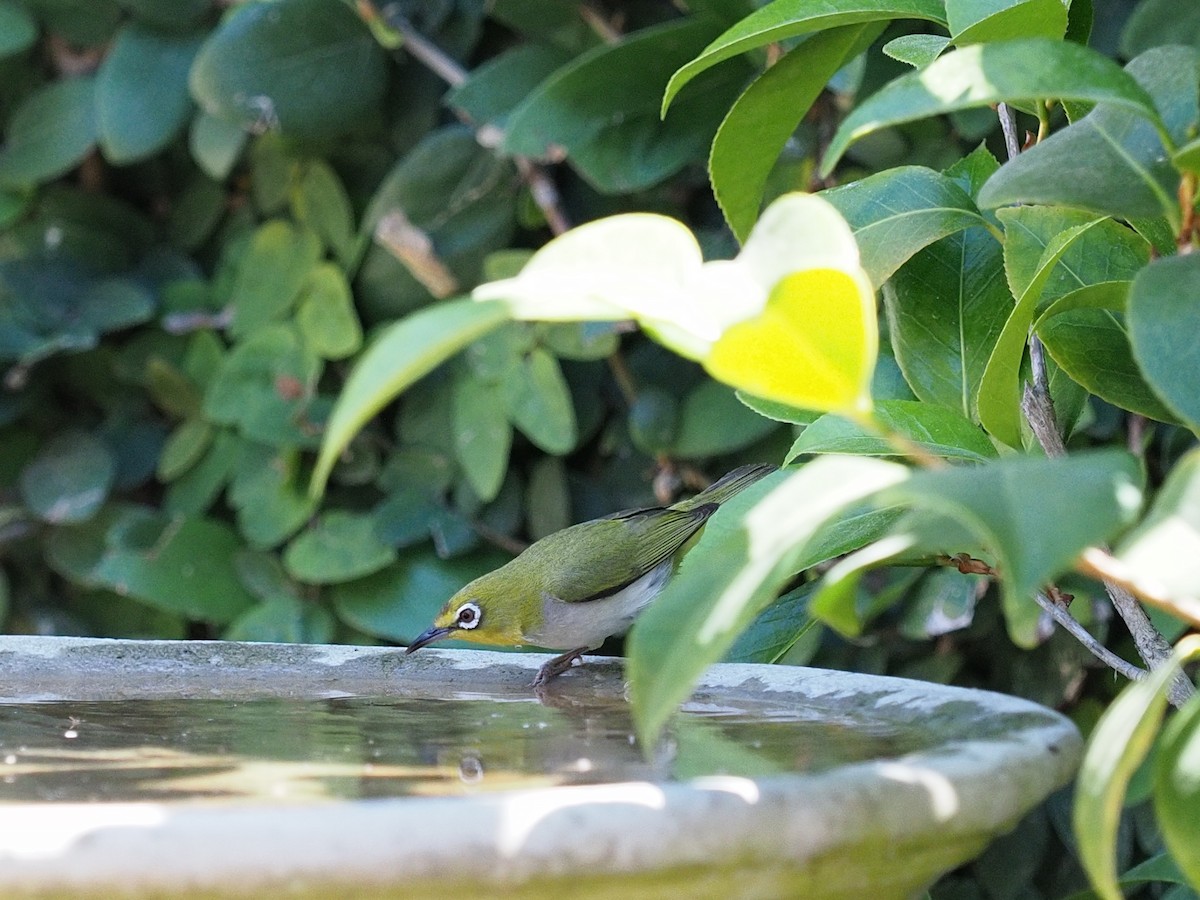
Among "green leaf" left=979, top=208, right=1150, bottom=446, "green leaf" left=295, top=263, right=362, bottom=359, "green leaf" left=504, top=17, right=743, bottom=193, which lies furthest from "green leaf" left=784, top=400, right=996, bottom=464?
"green leaf" left=295, top=263, right=362, bottom=359

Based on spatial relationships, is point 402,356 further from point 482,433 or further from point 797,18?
point 482,433

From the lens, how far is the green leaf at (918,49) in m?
1.05

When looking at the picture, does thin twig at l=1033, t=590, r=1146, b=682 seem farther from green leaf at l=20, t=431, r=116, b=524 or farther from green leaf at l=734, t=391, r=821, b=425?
green leaf at l=20, t=431, r=116, b=524

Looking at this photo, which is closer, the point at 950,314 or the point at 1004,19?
the point at 1004,19

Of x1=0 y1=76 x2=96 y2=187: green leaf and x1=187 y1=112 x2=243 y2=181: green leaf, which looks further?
x1=0 y1=76 x2=96 y2=187: green leaf

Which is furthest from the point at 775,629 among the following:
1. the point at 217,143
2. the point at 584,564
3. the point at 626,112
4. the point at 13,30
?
the point at 13,30

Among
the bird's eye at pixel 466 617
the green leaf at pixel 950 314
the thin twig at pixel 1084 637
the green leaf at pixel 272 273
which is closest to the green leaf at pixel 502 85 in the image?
the green leaf at pixel 272 273

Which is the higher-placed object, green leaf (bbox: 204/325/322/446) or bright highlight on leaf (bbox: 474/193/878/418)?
bright highlight on leaf (bbox: 474/193/878/418)

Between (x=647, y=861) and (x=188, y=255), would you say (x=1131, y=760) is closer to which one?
(x=647, y=861)

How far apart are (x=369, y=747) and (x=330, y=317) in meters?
1.58

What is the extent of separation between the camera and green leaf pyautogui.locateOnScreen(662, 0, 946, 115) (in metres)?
0.95

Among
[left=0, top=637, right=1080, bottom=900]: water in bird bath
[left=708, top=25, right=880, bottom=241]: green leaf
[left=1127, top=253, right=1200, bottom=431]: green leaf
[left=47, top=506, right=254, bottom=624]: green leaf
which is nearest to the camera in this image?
[left=0, top=637, right=1080, bottom=900]: water in bird bath

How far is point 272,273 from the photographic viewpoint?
2.55 meters

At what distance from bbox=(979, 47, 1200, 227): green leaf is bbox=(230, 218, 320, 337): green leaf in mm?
1915
